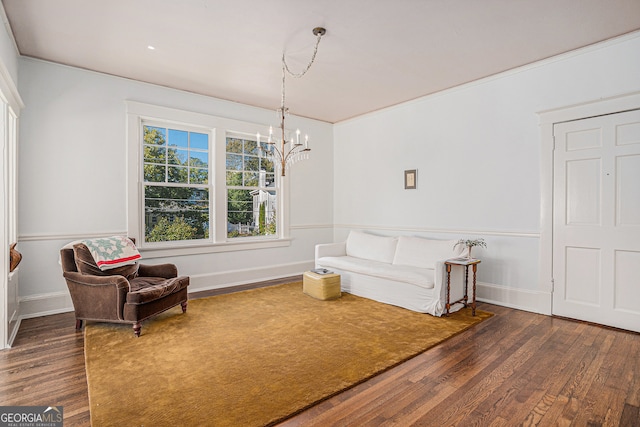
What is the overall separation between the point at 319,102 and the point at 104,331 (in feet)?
13.3

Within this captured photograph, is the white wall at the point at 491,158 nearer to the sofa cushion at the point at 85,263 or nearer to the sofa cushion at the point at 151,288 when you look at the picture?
the sofa cushion at the point at 151,288

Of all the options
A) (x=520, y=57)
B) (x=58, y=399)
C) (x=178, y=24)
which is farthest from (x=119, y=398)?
(x=520, y=57)

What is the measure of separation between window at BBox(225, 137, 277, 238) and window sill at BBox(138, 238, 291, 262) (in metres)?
0.20

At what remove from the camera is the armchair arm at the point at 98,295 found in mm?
3129

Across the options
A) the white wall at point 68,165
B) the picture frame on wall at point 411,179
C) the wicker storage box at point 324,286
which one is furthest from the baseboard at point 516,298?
the white wall at point 68,165

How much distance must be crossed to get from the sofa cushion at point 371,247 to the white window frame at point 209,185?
46.2 inches

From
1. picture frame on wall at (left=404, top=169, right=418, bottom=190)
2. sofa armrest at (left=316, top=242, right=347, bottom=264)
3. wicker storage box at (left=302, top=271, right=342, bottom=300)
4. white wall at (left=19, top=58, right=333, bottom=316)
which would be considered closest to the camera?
white wall at (left=19, top=58, right=333, bottom=316)

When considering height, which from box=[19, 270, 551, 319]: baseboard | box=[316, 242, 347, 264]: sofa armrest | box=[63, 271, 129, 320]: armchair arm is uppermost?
box=[316, 242, 347, 264]: sofa armrest

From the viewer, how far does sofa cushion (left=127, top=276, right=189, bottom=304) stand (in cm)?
311

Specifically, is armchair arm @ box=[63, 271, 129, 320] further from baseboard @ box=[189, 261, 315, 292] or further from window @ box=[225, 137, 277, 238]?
window @ box=[225, 137, 277, 238]

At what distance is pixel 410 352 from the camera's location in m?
2.75

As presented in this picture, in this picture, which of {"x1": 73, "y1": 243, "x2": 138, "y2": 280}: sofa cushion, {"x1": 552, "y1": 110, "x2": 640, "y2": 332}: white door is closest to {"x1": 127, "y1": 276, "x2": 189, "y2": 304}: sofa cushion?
{"x1": 73, "y1": 243, "x2": 138, "y2": 280}: sofa cushion

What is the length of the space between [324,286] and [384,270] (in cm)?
79

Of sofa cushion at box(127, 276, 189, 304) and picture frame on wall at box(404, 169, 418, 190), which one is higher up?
picture frame on wall at box(404, 169, 418, 190)
